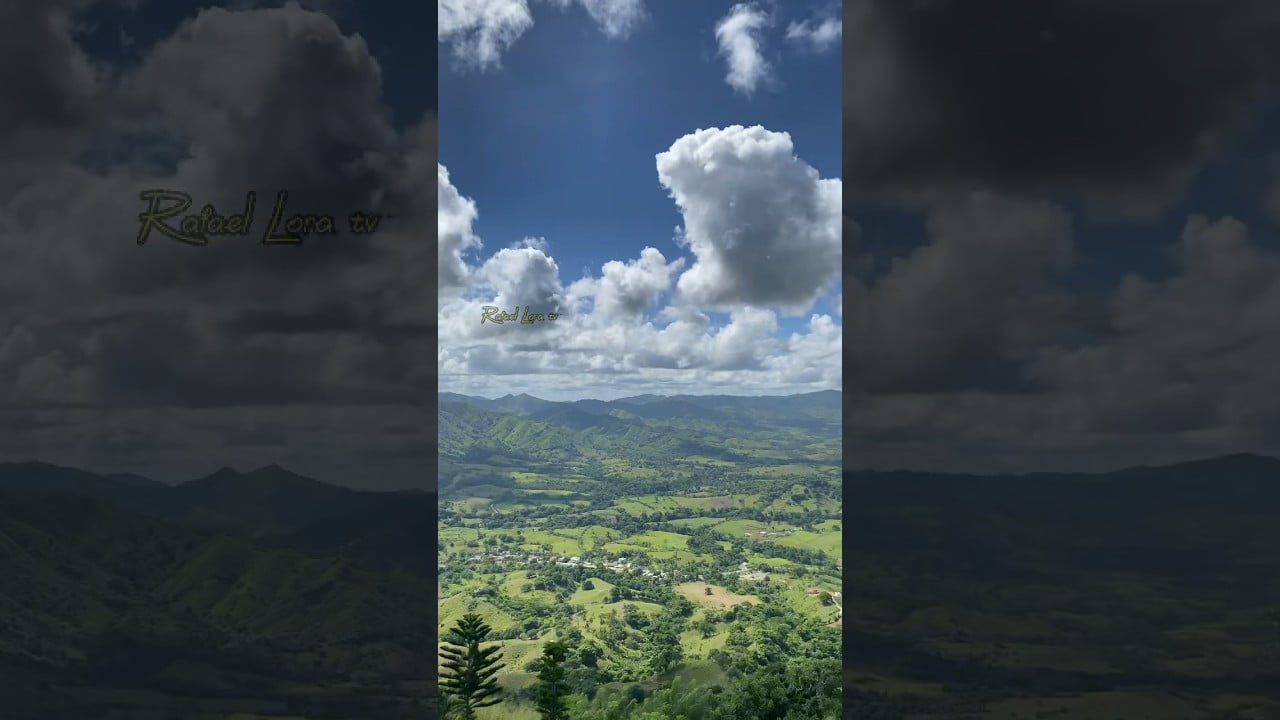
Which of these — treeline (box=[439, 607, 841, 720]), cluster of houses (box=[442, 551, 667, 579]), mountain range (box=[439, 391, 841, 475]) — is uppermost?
mountain range (box=[439, 391, 841, 475])

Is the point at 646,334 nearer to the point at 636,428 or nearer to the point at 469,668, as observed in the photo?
the point at 636,428

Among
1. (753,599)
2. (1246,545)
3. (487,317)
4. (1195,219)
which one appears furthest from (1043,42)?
(753,599)

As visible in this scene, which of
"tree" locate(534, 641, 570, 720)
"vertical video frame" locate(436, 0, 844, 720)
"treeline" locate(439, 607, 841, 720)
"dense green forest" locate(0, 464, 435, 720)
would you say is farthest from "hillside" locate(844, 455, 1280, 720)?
"dense green forest" locate(0, 464, 435, 720)

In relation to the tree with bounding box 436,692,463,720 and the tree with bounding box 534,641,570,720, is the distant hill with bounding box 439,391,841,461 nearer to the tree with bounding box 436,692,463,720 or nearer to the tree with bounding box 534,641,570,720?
the tree with bounding box 534,641,570,720

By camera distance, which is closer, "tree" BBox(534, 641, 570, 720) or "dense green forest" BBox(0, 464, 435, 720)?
"dense green forest" BBox(0, 464, 435, 720)

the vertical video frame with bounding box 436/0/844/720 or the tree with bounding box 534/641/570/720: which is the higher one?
the vertical video frame with bounding box 436/0/844/720

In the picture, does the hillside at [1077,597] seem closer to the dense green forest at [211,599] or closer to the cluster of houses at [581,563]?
the cluster of houses at [581,563]

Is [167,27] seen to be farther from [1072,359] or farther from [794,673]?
[794,673]
